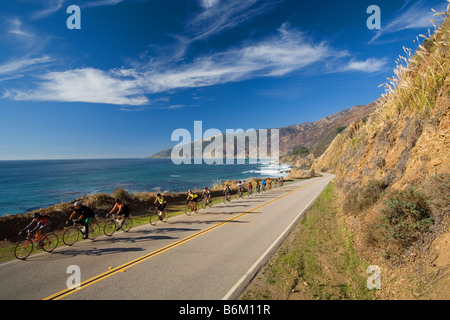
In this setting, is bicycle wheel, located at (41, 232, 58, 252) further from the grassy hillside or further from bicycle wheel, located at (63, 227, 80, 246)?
the grassy hillside

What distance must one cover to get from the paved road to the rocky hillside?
365 cm

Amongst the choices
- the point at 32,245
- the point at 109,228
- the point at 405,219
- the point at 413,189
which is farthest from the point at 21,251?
the point at 413,189

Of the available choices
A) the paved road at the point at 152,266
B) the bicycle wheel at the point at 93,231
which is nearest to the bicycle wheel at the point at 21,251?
the paved road at the point at 152,266

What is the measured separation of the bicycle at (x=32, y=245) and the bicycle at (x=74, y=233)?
1.39 ft

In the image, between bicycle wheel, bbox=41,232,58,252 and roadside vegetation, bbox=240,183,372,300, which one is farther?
bicycle wheel, bbox=41,232,58,252

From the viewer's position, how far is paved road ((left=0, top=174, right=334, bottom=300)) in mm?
5320

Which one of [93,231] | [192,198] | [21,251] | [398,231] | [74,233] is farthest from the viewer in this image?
[192,198]

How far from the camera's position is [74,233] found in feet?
30.9

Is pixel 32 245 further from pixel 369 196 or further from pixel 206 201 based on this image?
pixel 369 196

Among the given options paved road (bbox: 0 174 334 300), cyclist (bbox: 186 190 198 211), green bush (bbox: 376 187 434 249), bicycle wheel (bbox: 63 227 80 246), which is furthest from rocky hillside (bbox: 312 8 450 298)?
bicycle wheel (bbox: 63 227 80 246)

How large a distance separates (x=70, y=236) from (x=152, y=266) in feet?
16.8
